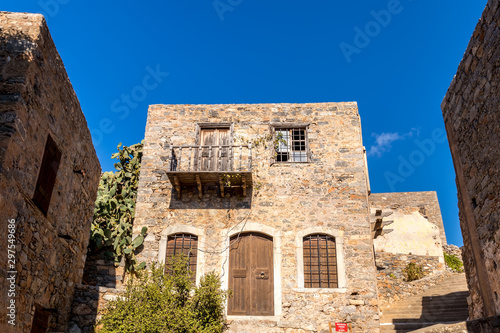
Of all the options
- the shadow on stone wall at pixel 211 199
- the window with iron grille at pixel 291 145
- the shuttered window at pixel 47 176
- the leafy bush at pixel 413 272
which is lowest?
the shuttered window at pixel 47 176

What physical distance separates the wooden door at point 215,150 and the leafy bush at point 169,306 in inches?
120

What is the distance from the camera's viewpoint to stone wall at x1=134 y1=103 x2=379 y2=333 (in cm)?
1133

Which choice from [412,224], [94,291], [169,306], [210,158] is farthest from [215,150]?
[412,224]

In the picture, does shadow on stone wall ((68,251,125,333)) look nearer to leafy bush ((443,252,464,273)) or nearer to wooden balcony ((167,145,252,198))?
wooden balcony ((167,145,252,198))

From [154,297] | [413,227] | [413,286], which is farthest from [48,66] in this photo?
[413,227]

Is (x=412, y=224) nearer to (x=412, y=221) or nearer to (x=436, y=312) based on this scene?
(x=412, y=221)

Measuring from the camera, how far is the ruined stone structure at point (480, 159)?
597cm

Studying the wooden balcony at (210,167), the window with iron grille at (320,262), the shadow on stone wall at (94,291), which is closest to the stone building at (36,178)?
the shadow on stone wall at (94,291)

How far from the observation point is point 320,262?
1186 cm

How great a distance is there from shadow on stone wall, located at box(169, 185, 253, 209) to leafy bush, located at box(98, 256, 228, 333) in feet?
6.66

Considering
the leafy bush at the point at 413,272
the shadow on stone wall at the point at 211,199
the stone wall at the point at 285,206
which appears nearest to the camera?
the stone wall at the point at 285,206

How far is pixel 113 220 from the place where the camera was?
12.6m

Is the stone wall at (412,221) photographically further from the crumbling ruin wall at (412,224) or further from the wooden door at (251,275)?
the wooden door at (251,275)

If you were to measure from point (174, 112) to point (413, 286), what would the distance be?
1126 cm
